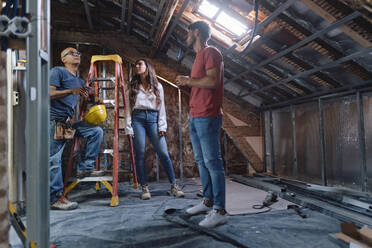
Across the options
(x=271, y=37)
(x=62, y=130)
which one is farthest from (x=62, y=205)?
(x=271, y=37)

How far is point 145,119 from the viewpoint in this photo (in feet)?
8.05

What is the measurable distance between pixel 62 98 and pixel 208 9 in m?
1.72

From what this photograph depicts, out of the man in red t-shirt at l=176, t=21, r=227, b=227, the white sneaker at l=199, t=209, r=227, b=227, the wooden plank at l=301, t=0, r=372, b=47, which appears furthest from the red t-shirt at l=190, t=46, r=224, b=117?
the wooden plank at l=301, t=0, r=372, b=47

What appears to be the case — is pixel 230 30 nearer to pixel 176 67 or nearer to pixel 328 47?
pixel 328 47

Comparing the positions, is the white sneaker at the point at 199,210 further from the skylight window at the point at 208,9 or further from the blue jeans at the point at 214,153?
the skylight window at the point at 208,9

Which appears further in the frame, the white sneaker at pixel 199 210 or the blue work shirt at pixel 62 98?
the blue work shirt at pixel 62 98

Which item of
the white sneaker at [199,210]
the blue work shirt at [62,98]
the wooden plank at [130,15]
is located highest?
the wooden plank at [130,15]

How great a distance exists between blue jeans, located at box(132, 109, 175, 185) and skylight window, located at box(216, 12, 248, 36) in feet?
4.10

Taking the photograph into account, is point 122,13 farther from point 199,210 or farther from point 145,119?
point 199,210

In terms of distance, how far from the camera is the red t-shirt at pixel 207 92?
5.14 feet

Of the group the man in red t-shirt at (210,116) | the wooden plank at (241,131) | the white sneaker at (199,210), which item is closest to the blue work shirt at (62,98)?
the man in red t-shirt at (210,116)

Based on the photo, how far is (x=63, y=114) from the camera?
6.68ft

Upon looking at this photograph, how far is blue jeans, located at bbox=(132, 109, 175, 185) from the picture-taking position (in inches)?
93.7

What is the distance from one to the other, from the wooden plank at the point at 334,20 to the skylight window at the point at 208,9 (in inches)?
37.4
